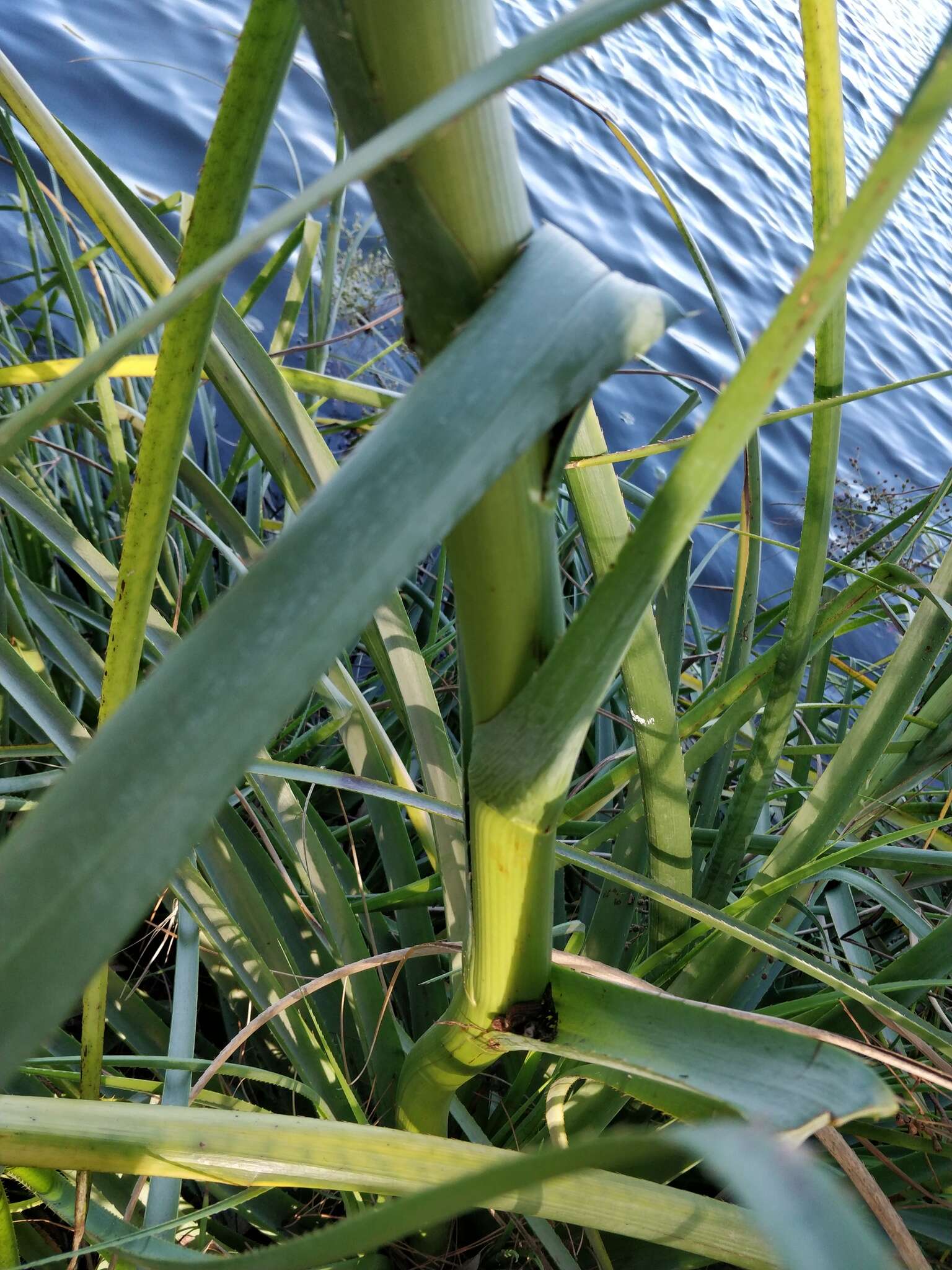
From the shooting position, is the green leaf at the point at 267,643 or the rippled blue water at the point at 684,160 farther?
the rippled blue water at the point at 684,160

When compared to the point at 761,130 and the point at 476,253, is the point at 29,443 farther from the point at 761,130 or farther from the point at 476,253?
the point at 761,130

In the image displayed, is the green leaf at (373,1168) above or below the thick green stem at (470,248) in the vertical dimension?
below

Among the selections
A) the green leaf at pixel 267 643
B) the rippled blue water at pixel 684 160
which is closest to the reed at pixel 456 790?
the green leaf at pixel 267 643

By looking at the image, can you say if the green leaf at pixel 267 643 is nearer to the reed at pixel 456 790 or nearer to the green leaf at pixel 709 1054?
the reed at pixel 456 790

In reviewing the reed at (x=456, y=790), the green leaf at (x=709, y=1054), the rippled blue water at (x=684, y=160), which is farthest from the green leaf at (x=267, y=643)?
the rippled blue water at (x=684, y=160)

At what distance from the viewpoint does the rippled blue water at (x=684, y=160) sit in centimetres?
211

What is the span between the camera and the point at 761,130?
158 inches

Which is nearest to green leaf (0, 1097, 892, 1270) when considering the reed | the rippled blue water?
the reed

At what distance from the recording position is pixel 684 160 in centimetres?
331

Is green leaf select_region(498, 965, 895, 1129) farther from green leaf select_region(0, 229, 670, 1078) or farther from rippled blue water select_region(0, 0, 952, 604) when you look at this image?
rippled blue water select_region(0, 0, 952, 604)

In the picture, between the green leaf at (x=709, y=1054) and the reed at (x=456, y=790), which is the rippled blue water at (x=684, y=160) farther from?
the green leaf at (x=709, y=1054)

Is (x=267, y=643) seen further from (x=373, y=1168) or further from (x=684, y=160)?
(x=684, y=160)

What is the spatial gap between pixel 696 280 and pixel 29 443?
2508 millimetres

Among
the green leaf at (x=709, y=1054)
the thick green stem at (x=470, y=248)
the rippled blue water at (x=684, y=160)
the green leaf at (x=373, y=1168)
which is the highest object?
the rippled blue water at (x=684, y=160)
